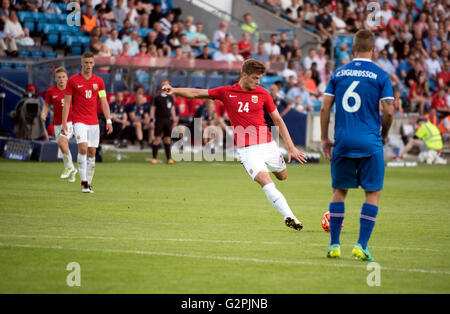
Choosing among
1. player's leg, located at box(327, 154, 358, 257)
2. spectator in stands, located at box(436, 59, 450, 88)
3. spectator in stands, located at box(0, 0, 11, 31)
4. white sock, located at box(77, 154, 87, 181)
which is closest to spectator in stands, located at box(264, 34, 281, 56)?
spectator in stands, located at box(436, 59, 450, 88)

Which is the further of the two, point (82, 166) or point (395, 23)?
point (395, 23)

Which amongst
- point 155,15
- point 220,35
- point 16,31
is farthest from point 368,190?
point 220,35

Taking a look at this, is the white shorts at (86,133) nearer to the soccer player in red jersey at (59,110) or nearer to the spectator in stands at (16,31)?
the soccer player in red jersey at (59,110)

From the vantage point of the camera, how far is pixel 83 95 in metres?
15.6

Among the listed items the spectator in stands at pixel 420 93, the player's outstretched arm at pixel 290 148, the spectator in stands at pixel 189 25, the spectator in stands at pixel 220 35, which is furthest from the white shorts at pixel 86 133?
the spectator in stands at pixel 420 93

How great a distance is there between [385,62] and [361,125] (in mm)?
28031

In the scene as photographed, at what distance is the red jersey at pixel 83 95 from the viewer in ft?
51.1

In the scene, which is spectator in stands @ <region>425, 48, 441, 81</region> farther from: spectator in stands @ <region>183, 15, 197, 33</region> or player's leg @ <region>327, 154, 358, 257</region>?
player's leg @ <region>327, 154, 358, 257</region>

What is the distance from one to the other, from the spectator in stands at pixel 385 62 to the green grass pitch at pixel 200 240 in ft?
58.0

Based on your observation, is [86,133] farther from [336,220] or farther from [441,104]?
[441,104]

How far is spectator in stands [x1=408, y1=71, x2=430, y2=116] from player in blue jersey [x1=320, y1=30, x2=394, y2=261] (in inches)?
1048

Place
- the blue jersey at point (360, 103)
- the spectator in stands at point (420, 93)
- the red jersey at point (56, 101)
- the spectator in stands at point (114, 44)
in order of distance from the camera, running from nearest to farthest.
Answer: the blue jersey at point (360, 103), the red jersey at point (56, 101), the spectator in stands at point (114, 44), the spectator in stands at point (420, 93)

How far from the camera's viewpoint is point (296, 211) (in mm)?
13234

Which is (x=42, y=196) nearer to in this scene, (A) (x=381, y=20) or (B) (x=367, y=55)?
(B) (x=367, y=55)
